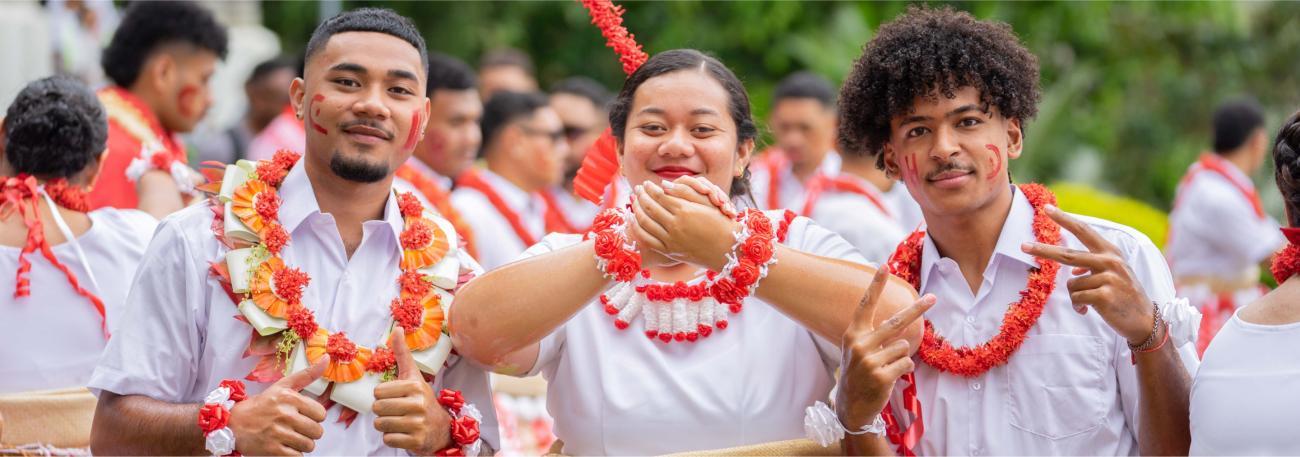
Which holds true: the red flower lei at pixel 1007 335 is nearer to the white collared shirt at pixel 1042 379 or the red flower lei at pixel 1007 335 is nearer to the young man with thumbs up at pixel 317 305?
the white collared shirt at pixel 1042 379

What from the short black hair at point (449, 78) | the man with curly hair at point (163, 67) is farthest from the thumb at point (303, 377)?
the short black hair at point (449, 78)

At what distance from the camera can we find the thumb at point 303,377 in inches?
128

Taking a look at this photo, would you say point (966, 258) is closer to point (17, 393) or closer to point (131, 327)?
point (131, 327)

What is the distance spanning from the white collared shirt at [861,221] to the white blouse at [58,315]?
3485 mm

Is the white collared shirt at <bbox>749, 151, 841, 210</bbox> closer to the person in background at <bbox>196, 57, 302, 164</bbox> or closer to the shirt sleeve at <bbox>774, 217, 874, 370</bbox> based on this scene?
the person in background at <bbox>196, 57, 302, 164</bbox>

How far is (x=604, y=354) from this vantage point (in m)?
3.54

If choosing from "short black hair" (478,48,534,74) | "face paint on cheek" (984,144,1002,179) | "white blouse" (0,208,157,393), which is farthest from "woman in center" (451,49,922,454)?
"short black hair" (478,48,534,74)

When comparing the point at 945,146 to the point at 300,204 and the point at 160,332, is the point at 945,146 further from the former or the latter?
the point at 160,332

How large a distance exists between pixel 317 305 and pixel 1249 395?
232 cm

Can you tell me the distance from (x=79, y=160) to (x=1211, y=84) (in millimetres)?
14744

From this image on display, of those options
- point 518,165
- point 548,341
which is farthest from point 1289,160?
point 518,165

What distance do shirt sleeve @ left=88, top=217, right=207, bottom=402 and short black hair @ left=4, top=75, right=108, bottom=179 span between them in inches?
45.4

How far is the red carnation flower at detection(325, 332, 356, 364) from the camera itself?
3.43 m

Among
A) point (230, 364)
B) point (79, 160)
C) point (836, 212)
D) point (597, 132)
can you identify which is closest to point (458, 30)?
point (597, 132)
